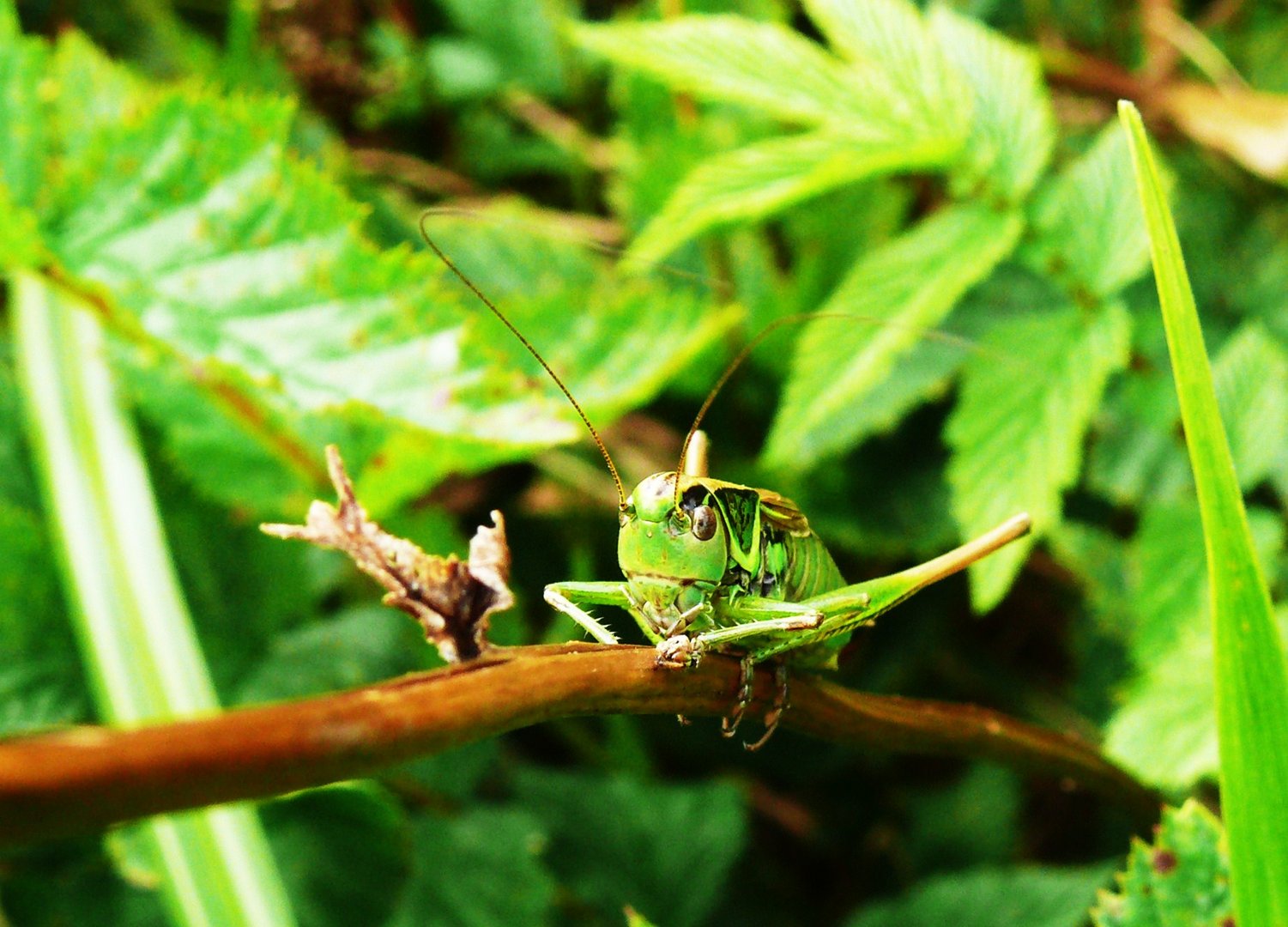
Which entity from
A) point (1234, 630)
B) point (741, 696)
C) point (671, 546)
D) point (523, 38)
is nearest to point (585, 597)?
point (671, 546)

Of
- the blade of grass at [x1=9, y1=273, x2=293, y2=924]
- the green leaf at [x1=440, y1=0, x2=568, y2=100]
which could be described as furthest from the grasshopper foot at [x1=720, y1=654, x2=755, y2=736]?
the green leaf at [x1=440, y1=0, x2=568, y2=100]

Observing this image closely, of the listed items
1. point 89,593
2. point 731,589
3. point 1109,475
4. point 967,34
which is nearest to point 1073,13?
point 967,34

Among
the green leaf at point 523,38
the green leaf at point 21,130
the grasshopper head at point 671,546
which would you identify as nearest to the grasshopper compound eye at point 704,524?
the grasshopper head at point 671,546

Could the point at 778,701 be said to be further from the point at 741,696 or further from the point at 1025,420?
the point at 1025,420

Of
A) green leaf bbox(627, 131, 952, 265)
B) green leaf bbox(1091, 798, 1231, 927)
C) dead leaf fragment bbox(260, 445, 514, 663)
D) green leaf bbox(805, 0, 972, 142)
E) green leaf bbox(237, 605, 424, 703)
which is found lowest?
green leaf bbox(1091, 798, 1231, 927)

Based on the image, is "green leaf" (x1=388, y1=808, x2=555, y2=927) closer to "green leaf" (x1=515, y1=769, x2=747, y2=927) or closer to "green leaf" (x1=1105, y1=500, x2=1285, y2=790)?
"green leaf" (x1=515, y1=769, x2=747, y2=927)

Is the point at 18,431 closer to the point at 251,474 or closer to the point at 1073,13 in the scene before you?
the point at 251,474
